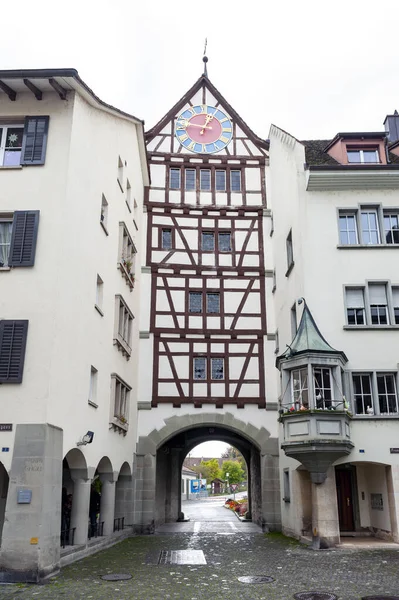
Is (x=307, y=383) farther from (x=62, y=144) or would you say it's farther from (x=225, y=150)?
(x=225, y=150)

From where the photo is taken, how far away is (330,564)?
47.1ft

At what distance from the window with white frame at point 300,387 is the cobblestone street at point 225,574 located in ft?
14.6

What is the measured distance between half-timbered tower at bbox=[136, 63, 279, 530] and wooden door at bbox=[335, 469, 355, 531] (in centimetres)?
327

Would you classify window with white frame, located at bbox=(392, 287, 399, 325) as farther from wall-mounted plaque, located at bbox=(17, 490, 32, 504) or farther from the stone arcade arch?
wall-mounted plaque, located at bbox=(17, 490, 32, 504)

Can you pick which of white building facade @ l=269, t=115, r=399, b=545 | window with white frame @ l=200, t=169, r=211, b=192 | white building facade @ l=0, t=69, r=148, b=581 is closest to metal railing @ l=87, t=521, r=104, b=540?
white building facade @ l=0, t=69, r=148, b=581

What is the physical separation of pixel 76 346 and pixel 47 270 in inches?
95.5

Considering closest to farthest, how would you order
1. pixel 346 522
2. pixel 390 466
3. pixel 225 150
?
pixel 390 466 < pixel 346 522 < pixel 225 150

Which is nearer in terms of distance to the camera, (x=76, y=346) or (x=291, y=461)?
(x=76, y=346)

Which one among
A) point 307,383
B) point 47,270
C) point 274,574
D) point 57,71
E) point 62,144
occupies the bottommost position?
point 274,574

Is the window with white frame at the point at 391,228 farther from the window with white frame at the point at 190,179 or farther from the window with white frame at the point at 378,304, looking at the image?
the window with white frame at the point at 190,179

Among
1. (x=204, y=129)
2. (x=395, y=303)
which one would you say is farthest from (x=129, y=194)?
(x=395, y=303)

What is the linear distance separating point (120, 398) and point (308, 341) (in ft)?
24.8

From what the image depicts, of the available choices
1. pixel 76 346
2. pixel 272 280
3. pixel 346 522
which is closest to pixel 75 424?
pixel 76 346

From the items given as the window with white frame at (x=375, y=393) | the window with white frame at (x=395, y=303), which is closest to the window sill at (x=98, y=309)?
the window with white frame at (x=375, y=393)
